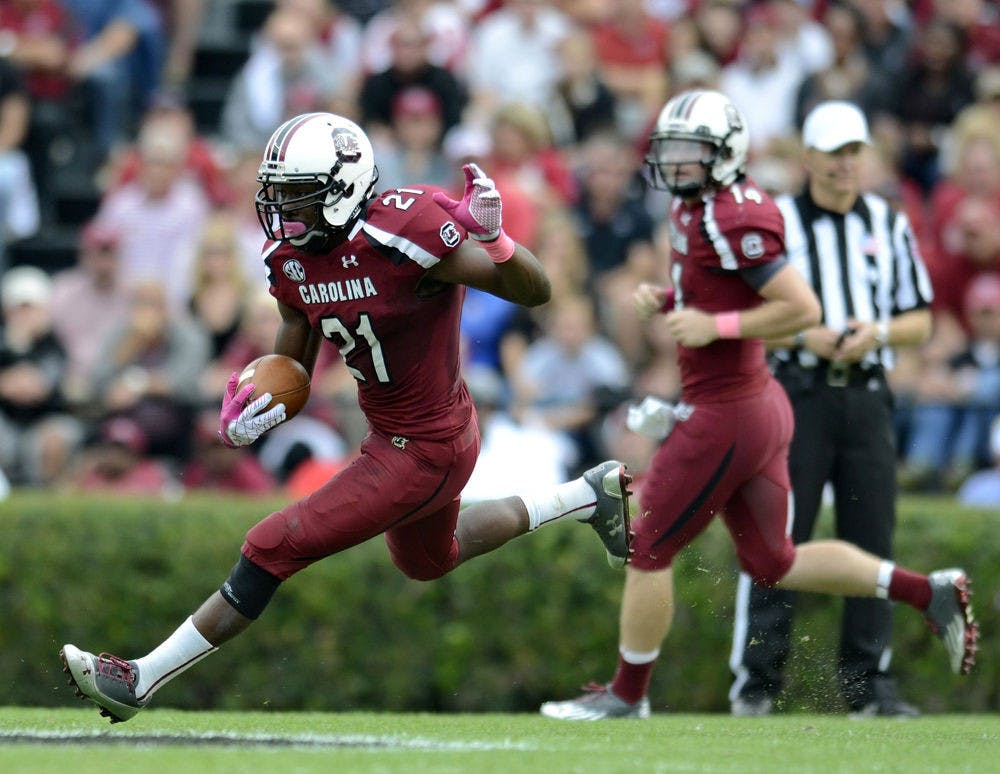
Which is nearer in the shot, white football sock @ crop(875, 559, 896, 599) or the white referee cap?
white football sock @ crop(875, 559, 896, 599)

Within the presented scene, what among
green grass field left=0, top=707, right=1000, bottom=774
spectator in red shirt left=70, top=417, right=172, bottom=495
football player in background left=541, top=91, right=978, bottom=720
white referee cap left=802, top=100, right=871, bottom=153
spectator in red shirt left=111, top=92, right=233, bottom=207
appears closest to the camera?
green grass field left=0, top=707, right=1000, bottom=774

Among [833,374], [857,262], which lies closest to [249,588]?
[833,374]

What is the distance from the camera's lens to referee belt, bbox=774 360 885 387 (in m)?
7.95

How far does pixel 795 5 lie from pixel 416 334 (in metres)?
7.56

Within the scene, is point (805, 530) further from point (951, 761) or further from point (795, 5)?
point (795, 5)

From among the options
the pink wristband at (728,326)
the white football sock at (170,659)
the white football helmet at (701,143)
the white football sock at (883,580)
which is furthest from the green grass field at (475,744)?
the white football helmet at (701,143)

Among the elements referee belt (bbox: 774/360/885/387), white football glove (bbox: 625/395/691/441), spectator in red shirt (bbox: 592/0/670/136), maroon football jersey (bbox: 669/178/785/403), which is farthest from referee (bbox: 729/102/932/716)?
spectator in red shirt (bbox: 592/0/670/136)

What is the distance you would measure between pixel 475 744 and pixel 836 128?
3140 millimetres

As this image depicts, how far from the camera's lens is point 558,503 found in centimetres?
705

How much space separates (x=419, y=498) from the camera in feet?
21.2

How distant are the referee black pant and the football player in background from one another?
1.35 feet

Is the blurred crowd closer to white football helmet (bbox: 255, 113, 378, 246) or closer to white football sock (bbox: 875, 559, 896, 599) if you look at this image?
white football sock (bbox: 875, 559, 896, 599)

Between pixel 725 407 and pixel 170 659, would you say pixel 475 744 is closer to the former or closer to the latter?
pixel 170 659

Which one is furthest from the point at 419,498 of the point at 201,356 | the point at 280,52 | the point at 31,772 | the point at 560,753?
the point at 280,52
